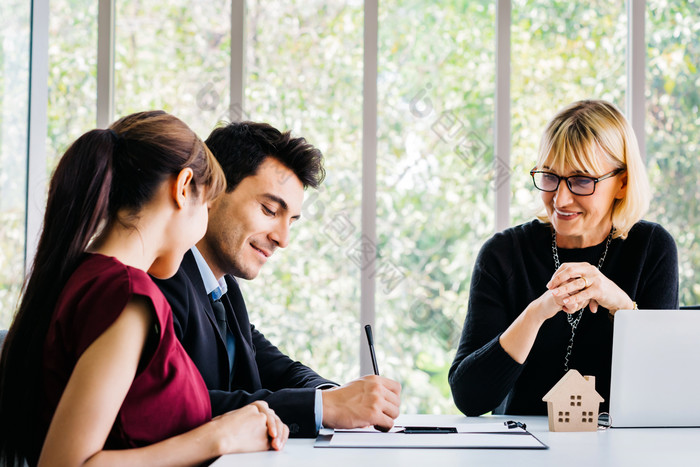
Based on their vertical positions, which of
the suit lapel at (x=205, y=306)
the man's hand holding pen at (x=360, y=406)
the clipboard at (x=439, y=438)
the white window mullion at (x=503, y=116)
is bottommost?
the clipboard at (x=439, y=438)

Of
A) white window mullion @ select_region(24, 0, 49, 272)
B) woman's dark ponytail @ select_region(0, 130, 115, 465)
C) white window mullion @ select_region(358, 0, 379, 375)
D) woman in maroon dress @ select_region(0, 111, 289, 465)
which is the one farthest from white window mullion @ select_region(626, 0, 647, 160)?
white window mullion @ select_region(24, 0, 49, 272)

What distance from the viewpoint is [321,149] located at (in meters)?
2.79

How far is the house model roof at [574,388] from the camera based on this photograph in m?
1.35

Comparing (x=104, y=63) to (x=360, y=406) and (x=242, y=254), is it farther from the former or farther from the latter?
(x=360, y=406)

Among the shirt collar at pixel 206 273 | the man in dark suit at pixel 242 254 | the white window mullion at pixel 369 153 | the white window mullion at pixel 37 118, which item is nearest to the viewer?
the man in dark suit at pixel 242 254

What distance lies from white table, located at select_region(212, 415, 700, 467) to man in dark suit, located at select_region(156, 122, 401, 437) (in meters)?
0.25

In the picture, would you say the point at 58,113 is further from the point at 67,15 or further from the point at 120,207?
the point at 120,207

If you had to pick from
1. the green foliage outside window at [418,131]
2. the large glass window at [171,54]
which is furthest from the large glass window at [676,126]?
the large glass window at [171,54]

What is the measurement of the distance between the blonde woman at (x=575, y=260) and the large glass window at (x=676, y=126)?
98 centimetres

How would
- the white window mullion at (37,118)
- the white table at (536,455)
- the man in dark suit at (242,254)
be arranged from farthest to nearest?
the white window mullion at (37,118) < the man in dark suit at (242,254) < the white table at (536,455)

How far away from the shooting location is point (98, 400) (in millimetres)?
Result: 938

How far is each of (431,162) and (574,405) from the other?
1595mm

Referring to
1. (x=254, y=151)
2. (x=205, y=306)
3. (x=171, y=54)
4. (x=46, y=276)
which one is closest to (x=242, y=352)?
(x=205, y=306)

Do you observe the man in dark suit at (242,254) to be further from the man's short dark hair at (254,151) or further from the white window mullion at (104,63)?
the white window mullion at (104,63)
